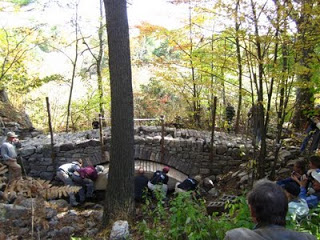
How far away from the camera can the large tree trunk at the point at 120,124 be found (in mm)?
5531

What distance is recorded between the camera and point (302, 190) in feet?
14.1

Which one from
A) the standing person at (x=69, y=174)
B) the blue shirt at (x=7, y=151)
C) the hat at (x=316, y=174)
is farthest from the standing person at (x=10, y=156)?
the hat at (x=316, y=174)

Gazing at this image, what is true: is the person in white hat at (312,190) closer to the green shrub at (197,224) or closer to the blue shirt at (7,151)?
the green shrub at (197,224)

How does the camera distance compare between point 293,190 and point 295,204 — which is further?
point 293,190

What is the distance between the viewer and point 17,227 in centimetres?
569

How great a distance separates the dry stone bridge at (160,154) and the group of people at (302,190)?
3987 mm

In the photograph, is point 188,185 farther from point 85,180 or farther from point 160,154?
point 85,180

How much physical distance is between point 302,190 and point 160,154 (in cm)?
509

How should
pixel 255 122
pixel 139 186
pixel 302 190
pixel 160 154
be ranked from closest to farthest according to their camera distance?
pixel 302 190 < pixel 255 122 < pixel 139 186 < pixel 160 154

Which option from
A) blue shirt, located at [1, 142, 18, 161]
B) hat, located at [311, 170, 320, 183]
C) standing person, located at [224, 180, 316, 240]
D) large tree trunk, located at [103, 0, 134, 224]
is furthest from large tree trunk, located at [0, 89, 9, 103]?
standing person, located at [224, 180, 316, 240]

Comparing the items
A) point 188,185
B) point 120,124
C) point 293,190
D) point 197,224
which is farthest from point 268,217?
point 188,185

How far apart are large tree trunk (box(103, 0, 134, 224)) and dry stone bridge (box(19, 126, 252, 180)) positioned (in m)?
2.90

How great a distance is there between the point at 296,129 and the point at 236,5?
559cm

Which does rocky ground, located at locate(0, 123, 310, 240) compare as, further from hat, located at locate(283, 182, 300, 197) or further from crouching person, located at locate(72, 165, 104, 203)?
hat, located at locate(283, 182, 300, 197)
